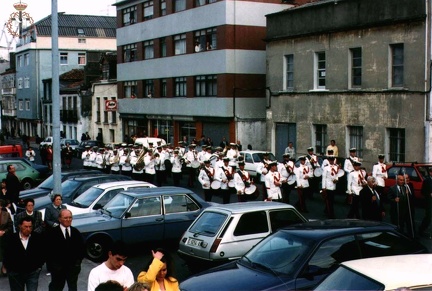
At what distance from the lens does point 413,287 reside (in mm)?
6570

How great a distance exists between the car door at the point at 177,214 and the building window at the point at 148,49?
111 ft

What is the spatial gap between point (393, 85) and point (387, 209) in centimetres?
804

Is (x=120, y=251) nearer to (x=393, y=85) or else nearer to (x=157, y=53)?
(x=393, y=85)

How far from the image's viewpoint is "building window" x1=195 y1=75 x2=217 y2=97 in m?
A: 39.8

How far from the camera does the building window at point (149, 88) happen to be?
48.2m

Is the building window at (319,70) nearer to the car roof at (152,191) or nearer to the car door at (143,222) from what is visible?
the car roof at (152,191)

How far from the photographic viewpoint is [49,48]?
259ft

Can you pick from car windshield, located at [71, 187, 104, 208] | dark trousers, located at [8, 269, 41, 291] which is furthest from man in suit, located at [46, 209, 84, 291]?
car windshield, located at [71, 187, 104, 208]

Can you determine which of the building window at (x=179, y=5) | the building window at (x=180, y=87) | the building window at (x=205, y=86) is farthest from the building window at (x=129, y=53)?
the building window at (x=205, y=86)

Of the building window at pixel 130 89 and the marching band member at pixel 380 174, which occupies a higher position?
the building window at pixel 130 89

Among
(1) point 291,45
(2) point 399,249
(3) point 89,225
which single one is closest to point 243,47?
(1) point 291,45

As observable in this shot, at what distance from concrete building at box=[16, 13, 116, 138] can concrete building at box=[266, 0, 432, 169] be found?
44497 millimetres

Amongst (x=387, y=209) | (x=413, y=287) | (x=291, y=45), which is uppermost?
(x=291, y=45)

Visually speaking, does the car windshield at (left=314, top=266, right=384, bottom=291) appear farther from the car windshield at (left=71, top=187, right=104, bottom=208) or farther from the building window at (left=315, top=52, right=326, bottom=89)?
the building window at (left=315, top=52, right=326, bottom=89)
